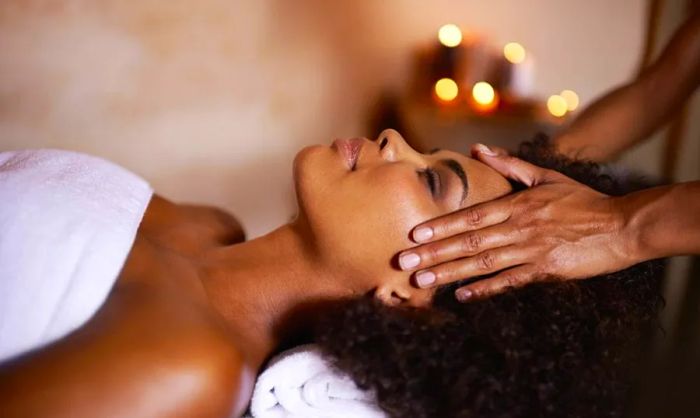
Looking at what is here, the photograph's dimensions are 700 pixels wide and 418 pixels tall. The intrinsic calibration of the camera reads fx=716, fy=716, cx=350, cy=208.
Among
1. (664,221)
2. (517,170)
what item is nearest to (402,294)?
(517,170)

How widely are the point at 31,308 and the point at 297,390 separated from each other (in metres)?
0.44

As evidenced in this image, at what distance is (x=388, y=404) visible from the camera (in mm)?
1135

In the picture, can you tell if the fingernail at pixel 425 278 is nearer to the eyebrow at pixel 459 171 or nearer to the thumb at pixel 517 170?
the eyebrow at pixel 459 171

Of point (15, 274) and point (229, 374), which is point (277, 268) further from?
point (15, 274)

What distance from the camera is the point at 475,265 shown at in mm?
1271

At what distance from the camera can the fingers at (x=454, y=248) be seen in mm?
1271

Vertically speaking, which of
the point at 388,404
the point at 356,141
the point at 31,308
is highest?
the point at 356,141

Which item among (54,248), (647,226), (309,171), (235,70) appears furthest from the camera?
(235,70)

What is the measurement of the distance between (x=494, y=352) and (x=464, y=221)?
0.25 m

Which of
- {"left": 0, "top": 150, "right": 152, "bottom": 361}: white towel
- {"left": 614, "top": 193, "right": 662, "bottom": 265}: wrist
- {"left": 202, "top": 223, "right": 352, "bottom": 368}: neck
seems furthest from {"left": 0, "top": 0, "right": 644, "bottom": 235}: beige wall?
{"left": 614, "top": 193, "right": 662, "bottom": 265}: wrist

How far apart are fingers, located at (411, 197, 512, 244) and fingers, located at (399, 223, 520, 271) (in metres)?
0.01

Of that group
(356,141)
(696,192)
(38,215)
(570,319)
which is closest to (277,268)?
(356,141)

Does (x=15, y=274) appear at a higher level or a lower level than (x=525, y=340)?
higher

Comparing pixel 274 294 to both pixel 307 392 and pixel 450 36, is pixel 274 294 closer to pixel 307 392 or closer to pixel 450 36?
pixel 307 392
